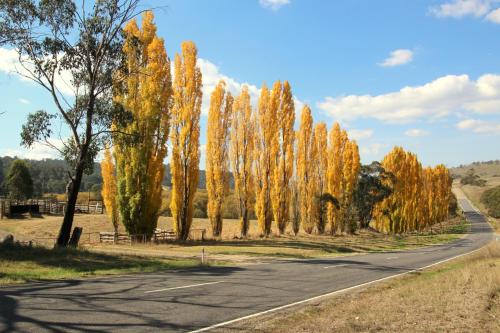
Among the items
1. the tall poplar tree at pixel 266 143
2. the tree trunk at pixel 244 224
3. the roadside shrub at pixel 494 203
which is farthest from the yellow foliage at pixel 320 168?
the roadside shrub at pixel 494 203

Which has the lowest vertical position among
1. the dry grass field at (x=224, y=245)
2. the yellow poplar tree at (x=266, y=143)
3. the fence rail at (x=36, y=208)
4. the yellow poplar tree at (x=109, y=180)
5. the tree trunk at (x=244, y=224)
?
the dry grass field at (x=224, y=245)

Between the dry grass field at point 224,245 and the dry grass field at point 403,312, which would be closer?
the dry grass field at point 403,312

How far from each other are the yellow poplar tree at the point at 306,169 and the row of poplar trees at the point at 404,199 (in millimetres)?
17559

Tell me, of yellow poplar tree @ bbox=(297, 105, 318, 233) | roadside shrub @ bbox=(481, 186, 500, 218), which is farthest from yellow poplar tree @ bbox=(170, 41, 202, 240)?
roadside shrub @ bbox=(481, 186, 500, 218)

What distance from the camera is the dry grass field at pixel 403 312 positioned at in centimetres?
833

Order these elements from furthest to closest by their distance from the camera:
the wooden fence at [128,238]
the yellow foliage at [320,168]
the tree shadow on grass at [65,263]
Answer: the yellow foliage at [320,168] → the wooden fence at [128,238] → the tree shadow on grass at [65,263]

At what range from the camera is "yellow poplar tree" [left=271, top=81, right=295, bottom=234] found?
4556 centimetres

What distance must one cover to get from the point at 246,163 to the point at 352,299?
1307 inches

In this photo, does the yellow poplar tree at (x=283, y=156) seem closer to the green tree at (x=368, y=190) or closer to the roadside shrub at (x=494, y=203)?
the green tree at (x=368, y=190)

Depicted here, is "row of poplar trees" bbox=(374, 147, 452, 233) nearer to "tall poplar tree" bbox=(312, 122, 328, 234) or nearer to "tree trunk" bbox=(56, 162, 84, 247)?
"tall poplar tree" bbox=(312, 122, 328, 234)

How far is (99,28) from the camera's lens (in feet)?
72.9

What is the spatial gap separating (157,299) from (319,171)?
44.6 metres

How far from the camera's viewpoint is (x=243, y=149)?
44.6 m

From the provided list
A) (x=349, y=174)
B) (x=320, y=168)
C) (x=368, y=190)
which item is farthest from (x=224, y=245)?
(x=368, y=190)
